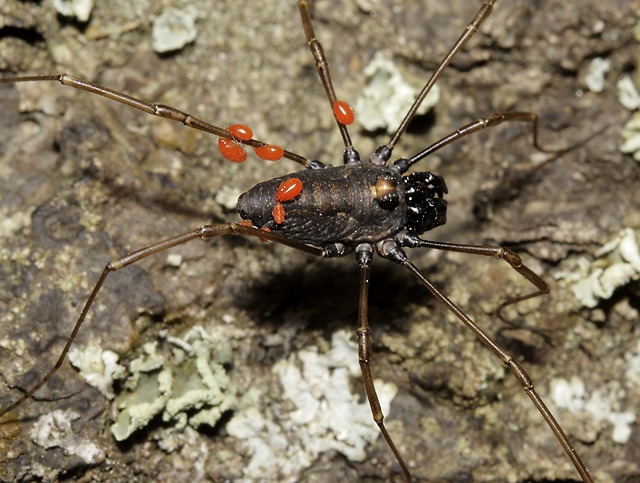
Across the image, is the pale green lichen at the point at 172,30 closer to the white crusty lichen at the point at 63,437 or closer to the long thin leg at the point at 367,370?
the long thin leg at the point at 367,370

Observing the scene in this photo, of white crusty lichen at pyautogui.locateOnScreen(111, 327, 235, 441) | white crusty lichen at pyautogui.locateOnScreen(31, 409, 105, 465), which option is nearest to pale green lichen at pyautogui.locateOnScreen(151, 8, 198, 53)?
white crusty lichen at pyautogui.locateOnScreen(111, 327, 235, 441)

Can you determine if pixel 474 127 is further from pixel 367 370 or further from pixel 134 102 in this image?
pixel 134 102

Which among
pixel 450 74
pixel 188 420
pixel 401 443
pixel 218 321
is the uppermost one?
pixel 450 74

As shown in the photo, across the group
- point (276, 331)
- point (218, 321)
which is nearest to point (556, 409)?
point (276, 331)

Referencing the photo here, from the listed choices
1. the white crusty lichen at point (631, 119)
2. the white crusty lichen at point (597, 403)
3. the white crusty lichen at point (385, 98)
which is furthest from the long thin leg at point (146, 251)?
the white crusty lichen at point (631, 119)

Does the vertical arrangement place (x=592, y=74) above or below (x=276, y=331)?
above

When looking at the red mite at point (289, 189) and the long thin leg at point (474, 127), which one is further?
the long thin leg at point (474, 127)

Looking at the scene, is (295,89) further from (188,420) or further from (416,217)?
(188,420)
